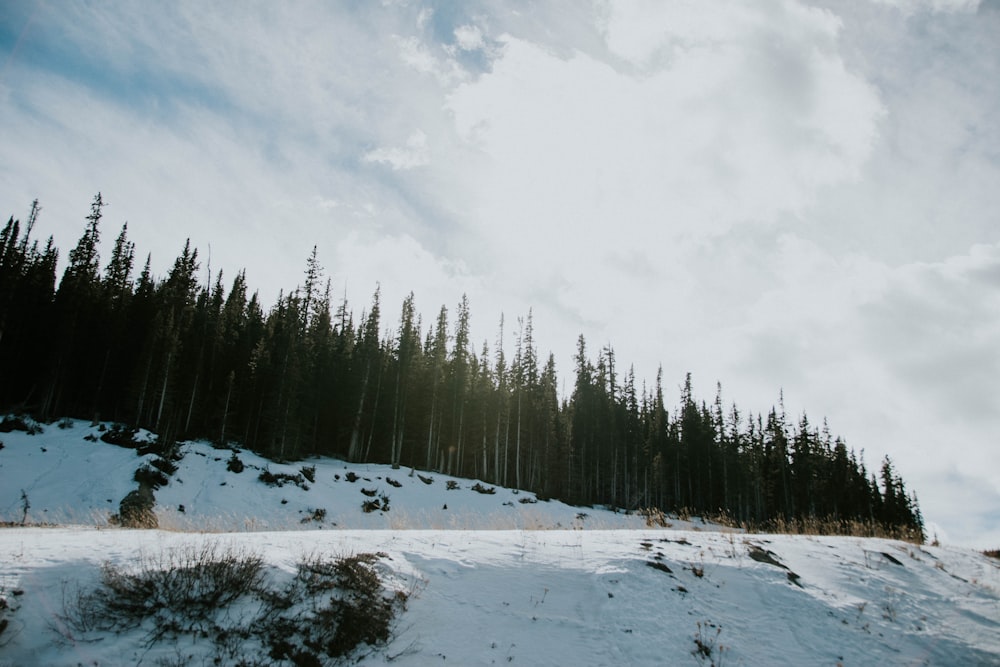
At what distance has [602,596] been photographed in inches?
336

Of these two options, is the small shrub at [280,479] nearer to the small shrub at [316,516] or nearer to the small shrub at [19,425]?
the small shrub at [316,516]

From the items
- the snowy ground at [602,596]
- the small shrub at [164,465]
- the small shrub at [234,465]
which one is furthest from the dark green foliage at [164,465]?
the snowy ground at [602,596]

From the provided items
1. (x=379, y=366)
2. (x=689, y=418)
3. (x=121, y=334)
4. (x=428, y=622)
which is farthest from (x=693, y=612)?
(x=689, y=418)

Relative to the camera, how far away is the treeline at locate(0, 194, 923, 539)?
42469 mm

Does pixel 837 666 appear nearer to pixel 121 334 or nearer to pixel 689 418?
pixel 121 334

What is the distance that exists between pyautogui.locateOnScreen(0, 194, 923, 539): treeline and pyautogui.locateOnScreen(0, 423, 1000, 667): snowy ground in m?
26.4

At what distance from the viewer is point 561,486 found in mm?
58312

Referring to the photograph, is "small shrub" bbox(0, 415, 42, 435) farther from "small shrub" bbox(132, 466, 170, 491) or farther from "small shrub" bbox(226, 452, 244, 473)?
"small shrub" bbox(226, 452, 244, 473)

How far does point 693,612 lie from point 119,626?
8.05 meters

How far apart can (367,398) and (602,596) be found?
45.1 meters

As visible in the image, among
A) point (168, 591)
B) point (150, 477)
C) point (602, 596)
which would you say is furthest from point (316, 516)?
point (168, 591)

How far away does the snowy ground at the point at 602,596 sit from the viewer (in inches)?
245

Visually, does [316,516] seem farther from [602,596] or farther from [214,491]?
[602,596]

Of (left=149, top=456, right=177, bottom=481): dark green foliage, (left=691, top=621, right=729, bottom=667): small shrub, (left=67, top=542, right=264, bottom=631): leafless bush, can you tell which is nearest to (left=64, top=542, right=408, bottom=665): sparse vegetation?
(left=67, top=542, right=264, bottom=631): leafless bush
